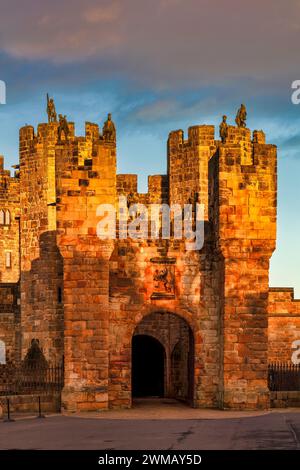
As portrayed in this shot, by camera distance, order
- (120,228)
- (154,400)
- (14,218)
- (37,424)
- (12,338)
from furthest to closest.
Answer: (14,218)
(12,338)
(154,400)
(120,228)
(37,424)

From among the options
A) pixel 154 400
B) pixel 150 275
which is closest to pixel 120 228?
pixel 150 275

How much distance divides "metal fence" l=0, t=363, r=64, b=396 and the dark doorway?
135 inches

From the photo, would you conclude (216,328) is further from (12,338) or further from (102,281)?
(12,338)

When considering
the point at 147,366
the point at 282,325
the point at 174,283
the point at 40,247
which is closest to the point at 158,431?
the point at 174,283

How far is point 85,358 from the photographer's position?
2439 cm

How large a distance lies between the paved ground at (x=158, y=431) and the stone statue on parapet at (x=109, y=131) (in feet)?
25.5

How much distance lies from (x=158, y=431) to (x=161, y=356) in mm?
13316

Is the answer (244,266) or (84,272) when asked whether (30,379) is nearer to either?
(84,272)

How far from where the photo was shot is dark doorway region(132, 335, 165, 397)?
3306cm

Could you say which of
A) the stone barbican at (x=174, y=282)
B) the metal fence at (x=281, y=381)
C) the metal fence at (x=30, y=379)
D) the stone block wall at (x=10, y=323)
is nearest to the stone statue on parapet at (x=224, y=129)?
the stone barbican at (x=174, y=282)

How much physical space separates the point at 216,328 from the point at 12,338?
12.6m

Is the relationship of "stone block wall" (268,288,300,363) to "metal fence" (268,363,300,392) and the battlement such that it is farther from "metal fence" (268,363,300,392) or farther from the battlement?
→ "metal fence" (268,363,300,392)

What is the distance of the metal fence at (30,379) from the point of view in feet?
89.5

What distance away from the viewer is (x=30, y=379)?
32.0 metres
